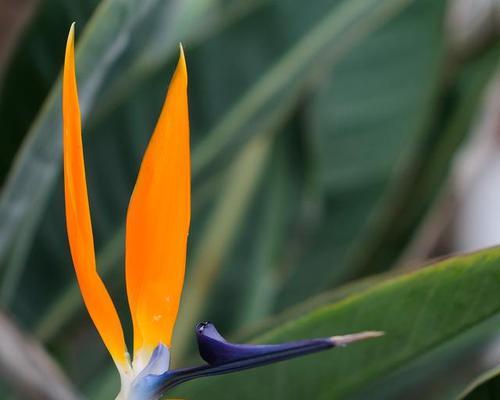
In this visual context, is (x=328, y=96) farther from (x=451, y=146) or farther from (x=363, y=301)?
(x=363, y=301)

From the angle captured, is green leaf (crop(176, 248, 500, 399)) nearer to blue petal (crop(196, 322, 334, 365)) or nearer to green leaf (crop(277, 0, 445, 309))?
blue petal (crop(196, 322, 334, 365))

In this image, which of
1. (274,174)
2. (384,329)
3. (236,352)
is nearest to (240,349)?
(236,352)

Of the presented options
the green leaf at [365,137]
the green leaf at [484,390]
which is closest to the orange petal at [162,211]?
the green leaf at [484,390]

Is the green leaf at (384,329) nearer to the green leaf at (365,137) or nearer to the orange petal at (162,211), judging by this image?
the orange petal at (162,211)

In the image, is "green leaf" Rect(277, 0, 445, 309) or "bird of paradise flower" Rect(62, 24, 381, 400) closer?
"bird of paradise flower" Rect(62, 24, 381, 400)

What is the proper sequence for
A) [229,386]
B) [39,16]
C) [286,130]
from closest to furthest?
[229,386] < [39,16] < [286,130]

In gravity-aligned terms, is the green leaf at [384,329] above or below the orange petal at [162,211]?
below

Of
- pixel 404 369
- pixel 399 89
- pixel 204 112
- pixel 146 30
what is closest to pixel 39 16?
pixel 146 30

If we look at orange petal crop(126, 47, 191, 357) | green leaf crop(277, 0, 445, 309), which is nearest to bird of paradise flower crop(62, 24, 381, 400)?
orange petal crop(126, 47, 191, 357)
